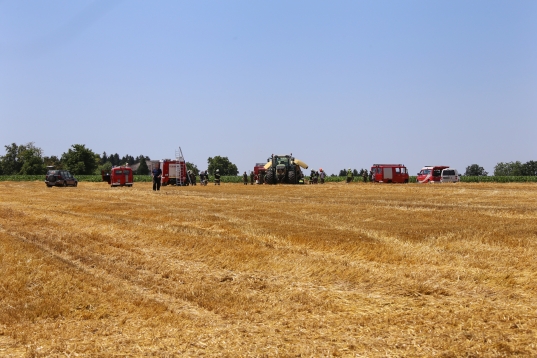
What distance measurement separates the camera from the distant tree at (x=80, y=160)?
12256 centimetres

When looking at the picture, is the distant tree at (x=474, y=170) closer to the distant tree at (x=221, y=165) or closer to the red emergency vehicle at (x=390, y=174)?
the distant tree at (x=221, y=165)

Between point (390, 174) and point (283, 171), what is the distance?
12201 mm

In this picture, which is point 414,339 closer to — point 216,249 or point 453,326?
point 453,326

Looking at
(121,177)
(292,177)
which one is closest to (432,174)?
(292,177)

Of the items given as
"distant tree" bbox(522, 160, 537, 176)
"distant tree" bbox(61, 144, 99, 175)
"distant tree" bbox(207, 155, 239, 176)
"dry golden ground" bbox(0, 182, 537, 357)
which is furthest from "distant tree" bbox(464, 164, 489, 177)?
"dry golden ground" bbox(0, 182, 537, 357)

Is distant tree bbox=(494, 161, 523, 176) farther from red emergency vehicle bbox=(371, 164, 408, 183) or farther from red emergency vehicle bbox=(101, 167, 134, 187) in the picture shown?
red emergency vehicle bbox=(101, 167, 134, 187)

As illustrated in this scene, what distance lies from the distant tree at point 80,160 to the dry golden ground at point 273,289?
111m

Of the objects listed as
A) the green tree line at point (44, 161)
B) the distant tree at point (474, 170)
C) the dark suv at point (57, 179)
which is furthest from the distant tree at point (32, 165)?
the distant tree at point (474, 170)

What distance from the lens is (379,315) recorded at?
7805 mm

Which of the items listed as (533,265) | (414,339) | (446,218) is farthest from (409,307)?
(446,218)

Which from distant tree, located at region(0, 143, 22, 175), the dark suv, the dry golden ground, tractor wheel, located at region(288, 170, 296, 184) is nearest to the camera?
the dry golden ground

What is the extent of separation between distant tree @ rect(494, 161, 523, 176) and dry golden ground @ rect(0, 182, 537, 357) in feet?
567

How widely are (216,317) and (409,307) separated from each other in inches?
101

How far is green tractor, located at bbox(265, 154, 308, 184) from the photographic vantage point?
167ft
